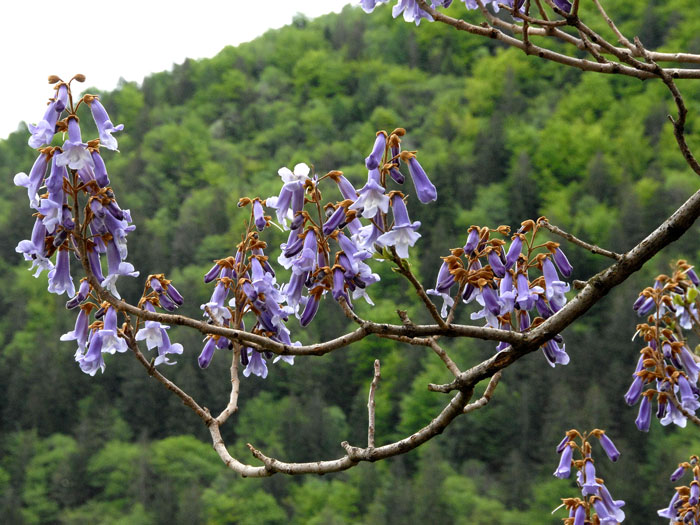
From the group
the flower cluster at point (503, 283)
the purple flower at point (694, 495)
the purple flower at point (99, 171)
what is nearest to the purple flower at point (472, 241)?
the flower cluster at point (503, 283)

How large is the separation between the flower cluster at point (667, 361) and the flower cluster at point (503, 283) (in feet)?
3.55

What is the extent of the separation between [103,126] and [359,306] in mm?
64823

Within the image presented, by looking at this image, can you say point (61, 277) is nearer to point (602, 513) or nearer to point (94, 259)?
point (94, 259)

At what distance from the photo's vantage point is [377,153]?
245cm

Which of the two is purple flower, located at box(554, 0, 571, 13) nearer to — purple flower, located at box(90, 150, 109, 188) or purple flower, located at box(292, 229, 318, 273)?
purple flower, located at box(292, 229, 318, 273)

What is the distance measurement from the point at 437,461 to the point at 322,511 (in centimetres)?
949

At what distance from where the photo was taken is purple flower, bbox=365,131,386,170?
7.70 ft

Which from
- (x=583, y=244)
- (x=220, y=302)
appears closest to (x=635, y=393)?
(x=583, y=244)

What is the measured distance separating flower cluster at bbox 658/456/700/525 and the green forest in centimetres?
5432

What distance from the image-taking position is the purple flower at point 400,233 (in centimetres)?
224

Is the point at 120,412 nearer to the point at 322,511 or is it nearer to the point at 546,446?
the point at 322,511

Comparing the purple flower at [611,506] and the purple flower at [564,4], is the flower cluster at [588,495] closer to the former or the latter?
the purple flower at [611,506]

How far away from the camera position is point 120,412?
78.1 m

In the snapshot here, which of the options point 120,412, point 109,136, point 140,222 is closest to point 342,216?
point 109,136
